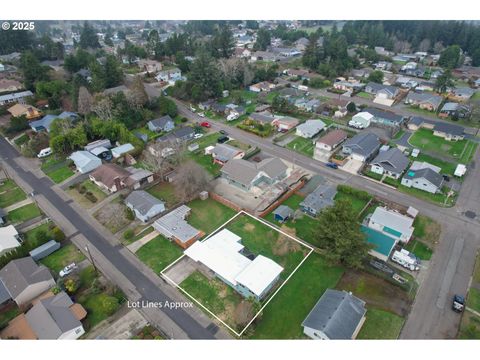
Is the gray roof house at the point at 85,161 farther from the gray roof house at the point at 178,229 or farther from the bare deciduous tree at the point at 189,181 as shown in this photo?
the gray roof house at the point at 178,229

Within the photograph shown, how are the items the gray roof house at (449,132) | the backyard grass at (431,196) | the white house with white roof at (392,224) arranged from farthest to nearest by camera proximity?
the gray roof house at (449,132) < the backyard grass at (431,196) < the white house with white roof at (392,224)

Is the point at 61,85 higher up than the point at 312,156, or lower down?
higher up

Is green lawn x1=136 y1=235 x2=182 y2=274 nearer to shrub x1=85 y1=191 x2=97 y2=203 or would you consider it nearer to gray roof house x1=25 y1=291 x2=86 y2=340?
gray roof house x1=25 y1=291 x2=86 y2=340

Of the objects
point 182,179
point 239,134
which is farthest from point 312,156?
point 182,179

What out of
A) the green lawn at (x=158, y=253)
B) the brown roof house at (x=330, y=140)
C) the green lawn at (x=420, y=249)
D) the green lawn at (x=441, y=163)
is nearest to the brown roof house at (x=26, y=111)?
the green lawn at (x=158, y=253)

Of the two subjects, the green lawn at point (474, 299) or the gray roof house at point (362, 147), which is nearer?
the green lawn at point (474, 299)

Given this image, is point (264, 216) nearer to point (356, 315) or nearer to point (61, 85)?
point (356, 315)
